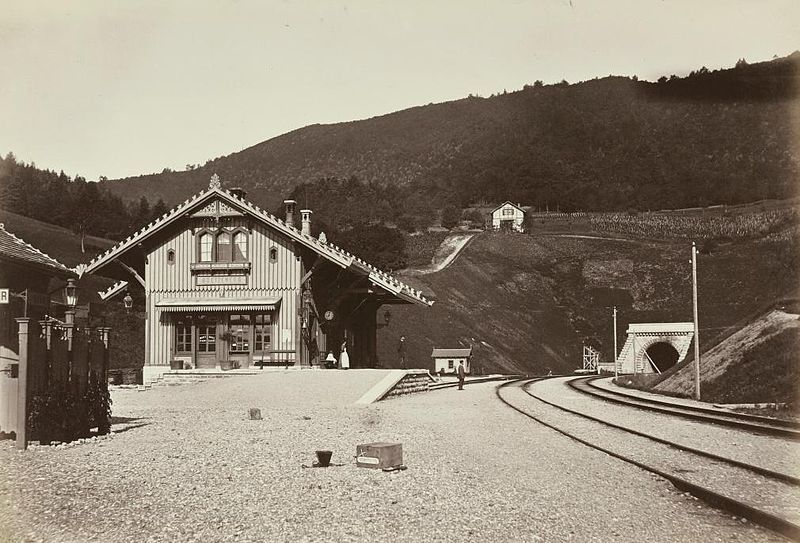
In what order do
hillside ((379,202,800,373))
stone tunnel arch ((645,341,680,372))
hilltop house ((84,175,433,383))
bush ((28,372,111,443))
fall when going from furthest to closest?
stone tunnel arch ((645,341,680,372)) < hillside ((379,202,800,373)) < hilltop house ((84,175,433,383)) < bush ((28,372,111,443))

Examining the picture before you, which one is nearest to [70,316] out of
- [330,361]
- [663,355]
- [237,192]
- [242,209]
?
[242,209]

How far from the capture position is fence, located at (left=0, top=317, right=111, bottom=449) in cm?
1399

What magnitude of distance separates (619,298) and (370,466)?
90083 mm

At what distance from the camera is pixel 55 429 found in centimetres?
1484

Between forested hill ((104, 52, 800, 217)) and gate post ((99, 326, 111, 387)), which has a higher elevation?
forested hill ((104, 52, 800, 217))

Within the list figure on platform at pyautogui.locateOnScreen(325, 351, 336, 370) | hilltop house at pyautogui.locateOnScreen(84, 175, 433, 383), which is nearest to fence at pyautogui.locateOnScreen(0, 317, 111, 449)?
hilltop house at pyautogui.locateOnScreen(84, 175, 433, 383)

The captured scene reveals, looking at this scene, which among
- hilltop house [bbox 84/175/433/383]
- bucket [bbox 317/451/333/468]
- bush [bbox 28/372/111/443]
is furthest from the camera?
hilltop house [bbox 84/175/433/383]

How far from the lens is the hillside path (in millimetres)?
90312

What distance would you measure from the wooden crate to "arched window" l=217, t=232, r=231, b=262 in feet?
79.0

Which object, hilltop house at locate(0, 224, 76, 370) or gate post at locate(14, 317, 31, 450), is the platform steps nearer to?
hilltop house at locate(0, 224, 76, 370)

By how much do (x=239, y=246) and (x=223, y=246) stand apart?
2.25 feet

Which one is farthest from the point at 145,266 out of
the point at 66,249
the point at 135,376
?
the point at 66,249

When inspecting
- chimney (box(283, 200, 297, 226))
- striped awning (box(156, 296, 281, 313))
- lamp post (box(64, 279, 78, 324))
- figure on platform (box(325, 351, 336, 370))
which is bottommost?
figure on platform (box(325, 351, 336, 370))

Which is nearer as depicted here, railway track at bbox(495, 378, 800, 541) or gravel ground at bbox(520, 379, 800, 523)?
railway track at bbox(495, 378, 800, 541)
